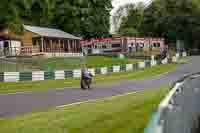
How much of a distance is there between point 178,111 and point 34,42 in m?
53.7

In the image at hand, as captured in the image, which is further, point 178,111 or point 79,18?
point 79,18

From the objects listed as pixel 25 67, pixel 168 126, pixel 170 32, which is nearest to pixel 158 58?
pixel 25 67

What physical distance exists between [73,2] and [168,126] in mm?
71008

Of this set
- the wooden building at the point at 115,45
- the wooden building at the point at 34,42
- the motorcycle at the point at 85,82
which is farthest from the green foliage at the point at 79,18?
the motorcycle at the point at 85,82

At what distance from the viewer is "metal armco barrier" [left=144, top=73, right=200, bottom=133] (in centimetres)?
373

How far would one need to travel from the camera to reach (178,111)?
5.24 m

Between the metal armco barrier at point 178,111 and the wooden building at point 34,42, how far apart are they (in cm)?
4012

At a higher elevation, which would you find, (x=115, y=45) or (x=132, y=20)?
(x=132, y=20)

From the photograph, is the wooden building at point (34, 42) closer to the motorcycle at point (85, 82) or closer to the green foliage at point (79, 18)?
the green foliage at point (79, 18)

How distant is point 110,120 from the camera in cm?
878

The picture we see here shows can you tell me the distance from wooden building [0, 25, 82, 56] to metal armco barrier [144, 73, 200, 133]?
40.1 metres

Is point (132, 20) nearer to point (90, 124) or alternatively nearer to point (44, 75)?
point (44, 75)

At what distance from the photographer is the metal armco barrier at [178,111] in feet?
12.2

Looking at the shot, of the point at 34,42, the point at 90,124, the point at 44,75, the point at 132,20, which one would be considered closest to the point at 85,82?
the point at 44,75
